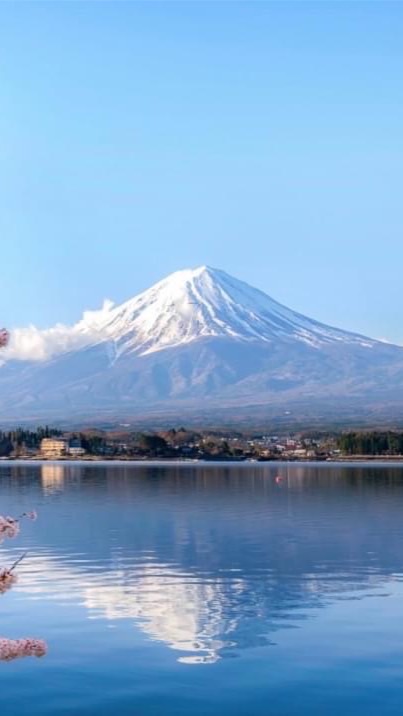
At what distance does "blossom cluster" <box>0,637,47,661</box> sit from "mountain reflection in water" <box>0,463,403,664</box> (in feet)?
17.6

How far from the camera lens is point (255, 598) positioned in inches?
651

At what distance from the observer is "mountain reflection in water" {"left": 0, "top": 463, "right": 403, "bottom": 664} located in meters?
15.2

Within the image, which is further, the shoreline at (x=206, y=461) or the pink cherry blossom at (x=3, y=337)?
the shoreline at (x=206, y=461)

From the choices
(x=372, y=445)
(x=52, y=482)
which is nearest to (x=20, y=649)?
(x=52, y=482)

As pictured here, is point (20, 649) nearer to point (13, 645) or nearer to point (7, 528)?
point (13, 645)

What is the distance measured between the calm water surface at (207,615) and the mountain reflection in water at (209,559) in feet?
0.13

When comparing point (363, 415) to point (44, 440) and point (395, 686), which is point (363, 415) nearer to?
point (44, 440)

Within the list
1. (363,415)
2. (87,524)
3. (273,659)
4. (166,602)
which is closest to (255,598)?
(166,602)

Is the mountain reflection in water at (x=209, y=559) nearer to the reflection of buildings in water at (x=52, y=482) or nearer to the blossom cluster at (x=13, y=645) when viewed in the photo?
the reflection of buildings in water at (x=52, y=482)

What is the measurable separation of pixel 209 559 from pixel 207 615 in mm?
5598

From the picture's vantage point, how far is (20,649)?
7797mm

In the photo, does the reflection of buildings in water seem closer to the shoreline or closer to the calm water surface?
the calm water surface

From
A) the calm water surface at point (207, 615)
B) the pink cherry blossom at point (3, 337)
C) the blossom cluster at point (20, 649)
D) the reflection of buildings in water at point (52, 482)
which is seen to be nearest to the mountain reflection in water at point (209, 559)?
the calm water surface at point (207, 615)

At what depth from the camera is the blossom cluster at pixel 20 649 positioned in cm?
774
